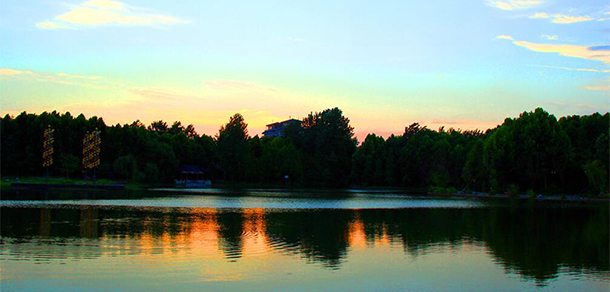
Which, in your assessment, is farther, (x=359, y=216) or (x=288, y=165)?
(x=288, y=165)

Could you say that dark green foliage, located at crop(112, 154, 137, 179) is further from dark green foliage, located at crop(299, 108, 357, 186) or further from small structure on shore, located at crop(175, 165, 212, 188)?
dark green foliage, located at crop(299, 108, 357, 186)

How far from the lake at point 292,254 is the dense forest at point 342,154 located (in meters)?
37.7

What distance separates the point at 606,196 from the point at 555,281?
4958 centimetres

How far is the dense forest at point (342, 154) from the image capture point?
6988 centimetres

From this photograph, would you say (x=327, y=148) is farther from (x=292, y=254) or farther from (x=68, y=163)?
(x=292, y=254)

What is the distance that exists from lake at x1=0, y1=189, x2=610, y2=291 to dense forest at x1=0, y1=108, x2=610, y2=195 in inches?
1482

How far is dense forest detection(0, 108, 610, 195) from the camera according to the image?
2751 inches

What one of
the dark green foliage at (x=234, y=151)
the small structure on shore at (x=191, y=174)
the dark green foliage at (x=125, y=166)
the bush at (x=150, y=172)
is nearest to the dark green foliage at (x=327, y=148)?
the dark green foliage at (x=234, y=151)

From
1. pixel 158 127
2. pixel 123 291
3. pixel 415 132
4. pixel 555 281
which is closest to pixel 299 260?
pixel 123 291

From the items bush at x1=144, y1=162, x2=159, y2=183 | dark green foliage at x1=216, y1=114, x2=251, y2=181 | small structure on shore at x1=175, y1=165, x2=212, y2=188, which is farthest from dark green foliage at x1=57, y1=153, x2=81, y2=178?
dark green foliage at x1=216, y1=114, x2=251, y2=181

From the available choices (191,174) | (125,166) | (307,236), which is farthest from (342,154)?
(307,236)

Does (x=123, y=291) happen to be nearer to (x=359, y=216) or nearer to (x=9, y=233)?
(x=9, y=233)

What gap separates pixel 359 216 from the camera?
3872cm

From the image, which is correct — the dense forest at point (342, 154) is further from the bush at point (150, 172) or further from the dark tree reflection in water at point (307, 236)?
the dark tree reflection in water at point (307, 236)
